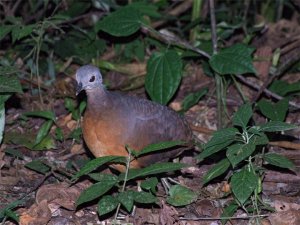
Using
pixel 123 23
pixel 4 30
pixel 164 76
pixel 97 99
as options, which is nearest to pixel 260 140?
pixel 97 99

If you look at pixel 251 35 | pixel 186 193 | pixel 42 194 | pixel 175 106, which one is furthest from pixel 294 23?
pixel 42 194

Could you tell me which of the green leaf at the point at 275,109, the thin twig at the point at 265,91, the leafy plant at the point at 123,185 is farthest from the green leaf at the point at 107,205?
the thin twig at the point at 265,91

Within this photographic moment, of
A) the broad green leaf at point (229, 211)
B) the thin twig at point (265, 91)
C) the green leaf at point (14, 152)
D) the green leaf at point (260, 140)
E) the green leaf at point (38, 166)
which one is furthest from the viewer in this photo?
the thin twig at point (265, 91)

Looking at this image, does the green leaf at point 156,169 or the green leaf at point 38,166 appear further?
the green leaf at point 38,166

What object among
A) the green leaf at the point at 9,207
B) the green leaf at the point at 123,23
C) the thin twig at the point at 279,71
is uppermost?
the green leaf at the point at 123,23

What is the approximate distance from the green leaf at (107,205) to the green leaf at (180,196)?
0.52 meters

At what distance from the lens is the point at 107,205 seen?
3.94 m

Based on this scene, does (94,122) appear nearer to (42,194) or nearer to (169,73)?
(42,194)

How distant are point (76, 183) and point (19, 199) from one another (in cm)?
44

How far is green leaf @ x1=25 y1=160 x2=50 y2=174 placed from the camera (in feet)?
15.9

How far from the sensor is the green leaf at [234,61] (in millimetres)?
5098

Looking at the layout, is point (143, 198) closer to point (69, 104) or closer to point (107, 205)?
point (107, 205)

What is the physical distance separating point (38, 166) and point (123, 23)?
1.34 m

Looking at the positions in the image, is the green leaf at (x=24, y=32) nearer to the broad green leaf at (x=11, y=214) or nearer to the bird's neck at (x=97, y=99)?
the bird's neck at (x=97, y=99)
